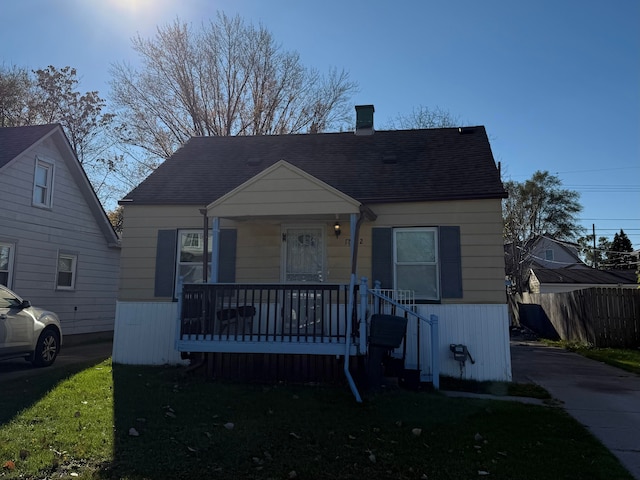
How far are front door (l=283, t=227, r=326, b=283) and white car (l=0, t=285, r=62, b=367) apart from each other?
447 cm

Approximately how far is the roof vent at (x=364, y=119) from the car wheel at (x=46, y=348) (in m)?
7.65

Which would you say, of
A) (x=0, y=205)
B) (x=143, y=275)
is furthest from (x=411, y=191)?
(x=0, y=205)

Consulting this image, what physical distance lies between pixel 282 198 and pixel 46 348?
5.20 meters

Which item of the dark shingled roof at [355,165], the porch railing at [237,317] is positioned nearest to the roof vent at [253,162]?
the dark shingled roof at [355,165]

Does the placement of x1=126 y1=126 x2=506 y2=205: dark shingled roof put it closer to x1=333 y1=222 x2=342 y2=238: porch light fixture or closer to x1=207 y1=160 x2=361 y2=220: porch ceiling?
x1=333 y1=222 x2=342 y2=238: porch light fixture

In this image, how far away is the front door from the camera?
9609 mm

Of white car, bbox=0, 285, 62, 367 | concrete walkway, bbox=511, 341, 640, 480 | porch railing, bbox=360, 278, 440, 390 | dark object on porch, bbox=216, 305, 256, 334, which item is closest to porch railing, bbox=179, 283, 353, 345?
dark object on porch, bbox=216, 305, 256, 334

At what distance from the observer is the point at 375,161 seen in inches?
422

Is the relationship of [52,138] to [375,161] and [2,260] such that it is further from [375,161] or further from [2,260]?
[375,161]

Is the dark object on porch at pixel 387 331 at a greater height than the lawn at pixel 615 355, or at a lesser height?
greater

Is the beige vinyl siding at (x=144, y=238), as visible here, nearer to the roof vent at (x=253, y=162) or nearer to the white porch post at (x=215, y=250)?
the white porch post at (x=215, y=250)

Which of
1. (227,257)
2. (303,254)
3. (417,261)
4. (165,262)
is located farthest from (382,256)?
(165,262)

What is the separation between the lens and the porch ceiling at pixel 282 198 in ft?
27.2

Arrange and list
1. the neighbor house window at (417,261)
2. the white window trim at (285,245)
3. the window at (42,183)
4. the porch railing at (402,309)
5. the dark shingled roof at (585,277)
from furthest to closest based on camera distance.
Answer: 1. the dark shingled roof at (585,277)
2. the window at (42,183)
3. the white window trim at (285,245)
4. the neighbor house window at (417,261)
5. the porch railing at (402,309)
